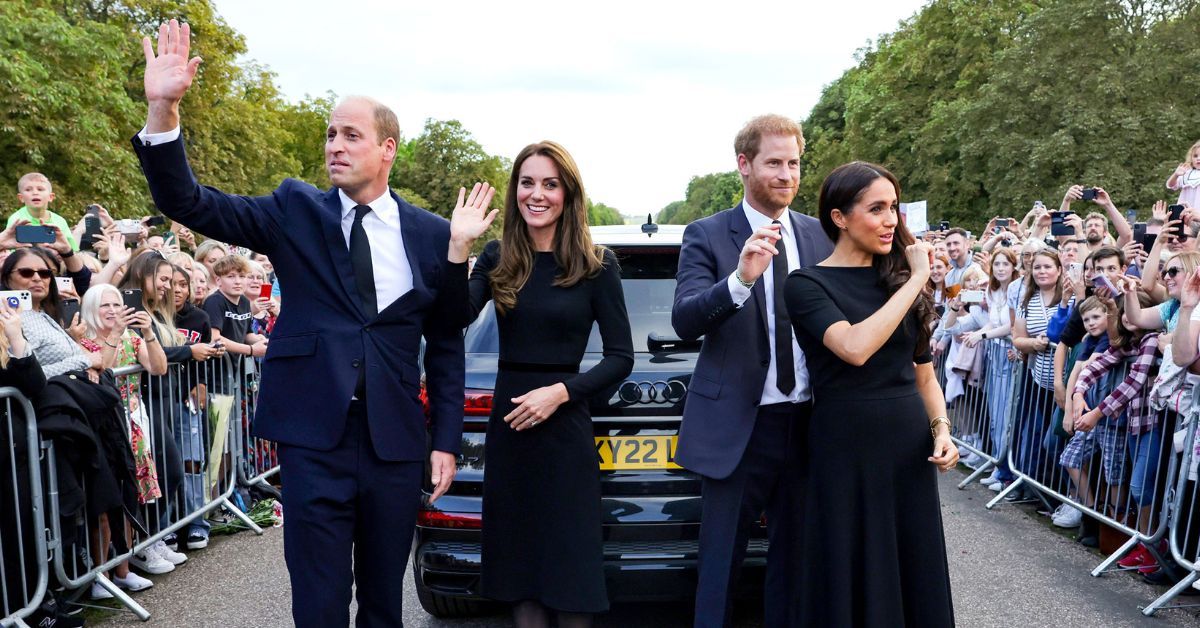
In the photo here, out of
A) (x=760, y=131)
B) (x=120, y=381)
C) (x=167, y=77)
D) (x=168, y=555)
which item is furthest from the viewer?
(x=168, y=555)

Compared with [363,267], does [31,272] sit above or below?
below

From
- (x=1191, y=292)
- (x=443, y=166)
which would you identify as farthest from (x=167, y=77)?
(x=443, y=166)

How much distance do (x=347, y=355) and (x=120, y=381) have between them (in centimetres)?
354

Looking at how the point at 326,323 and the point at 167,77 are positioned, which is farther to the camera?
the point at 326,323

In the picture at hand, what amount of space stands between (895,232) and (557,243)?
1.20 metres

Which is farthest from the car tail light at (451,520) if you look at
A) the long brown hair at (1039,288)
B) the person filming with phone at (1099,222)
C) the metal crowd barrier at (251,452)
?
the person filming with phone at (1099,222)

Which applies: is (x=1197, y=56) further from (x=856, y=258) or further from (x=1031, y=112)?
(x=856, y=258)

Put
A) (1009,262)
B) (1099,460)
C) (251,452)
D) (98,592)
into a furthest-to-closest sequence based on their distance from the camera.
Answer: (1009,262) → (251,452) → (1099,460) → (98,592)

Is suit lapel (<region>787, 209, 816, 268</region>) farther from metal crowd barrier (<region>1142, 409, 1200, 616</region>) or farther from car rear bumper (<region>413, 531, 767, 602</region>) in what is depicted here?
metal crowd barrier (<region>1142, 409, 1200, 616</region>)

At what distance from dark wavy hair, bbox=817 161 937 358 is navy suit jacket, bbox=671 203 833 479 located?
418 millimetres

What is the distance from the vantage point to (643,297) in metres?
5.02

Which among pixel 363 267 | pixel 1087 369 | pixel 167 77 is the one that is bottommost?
pixel 1087 369

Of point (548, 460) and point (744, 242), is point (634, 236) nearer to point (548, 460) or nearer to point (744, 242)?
point (744, 242)

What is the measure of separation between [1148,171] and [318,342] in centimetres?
3337
